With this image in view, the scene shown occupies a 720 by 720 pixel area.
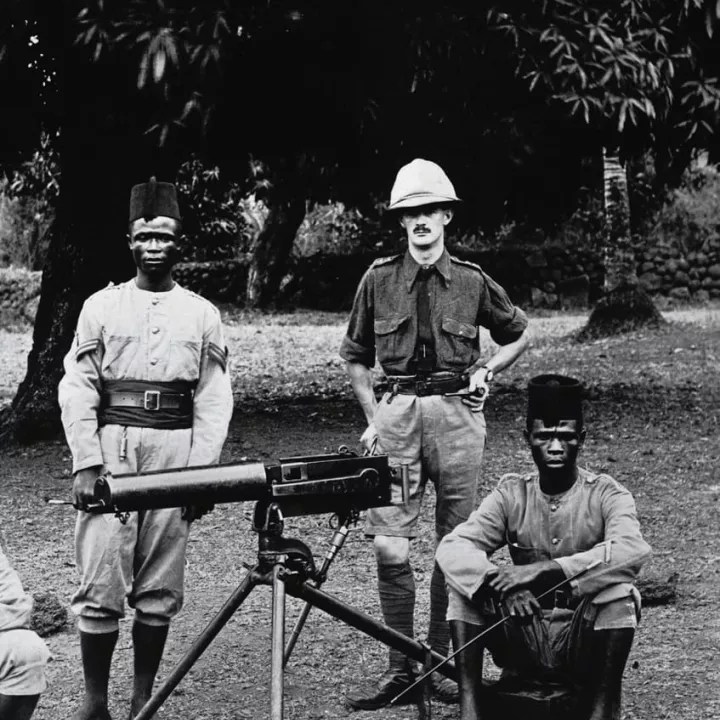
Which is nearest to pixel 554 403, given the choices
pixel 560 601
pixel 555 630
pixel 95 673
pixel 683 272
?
pixel 560 601

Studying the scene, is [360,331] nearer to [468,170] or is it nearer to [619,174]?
[468,170]

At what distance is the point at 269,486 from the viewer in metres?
4.43

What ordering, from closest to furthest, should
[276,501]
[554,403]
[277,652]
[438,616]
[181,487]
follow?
[277,652] < [181,487] < [276,501] < [554,403] < [438,616]

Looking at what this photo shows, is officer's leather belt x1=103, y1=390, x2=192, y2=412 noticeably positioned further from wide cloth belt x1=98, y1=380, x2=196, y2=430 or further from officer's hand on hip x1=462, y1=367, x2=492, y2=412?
officer's hand on hip x1=462, y1=367, x2=492, y2=412

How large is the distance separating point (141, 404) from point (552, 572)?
160 cm

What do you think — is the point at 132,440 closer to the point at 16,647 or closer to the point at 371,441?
the point at 371,441

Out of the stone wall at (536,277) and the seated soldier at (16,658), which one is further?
the stone wall at (536,277)

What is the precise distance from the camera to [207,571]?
745cm

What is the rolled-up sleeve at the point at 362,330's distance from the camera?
574 cm

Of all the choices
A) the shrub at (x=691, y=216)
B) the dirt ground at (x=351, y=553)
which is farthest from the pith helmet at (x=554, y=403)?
the shrub at (x=691, y=216)

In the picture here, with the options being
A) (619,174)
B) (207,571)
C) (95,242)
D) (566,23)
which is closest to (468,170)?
(566,23)

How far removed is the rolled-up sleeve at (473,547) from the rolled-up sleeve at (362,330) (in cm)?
115

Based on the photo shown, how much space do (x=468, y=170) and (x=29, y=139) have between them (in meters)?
3.43

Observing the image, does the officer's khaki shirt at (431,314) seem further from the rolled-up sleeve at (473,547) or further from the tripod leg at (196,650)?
the tripod leg at (196,650)
